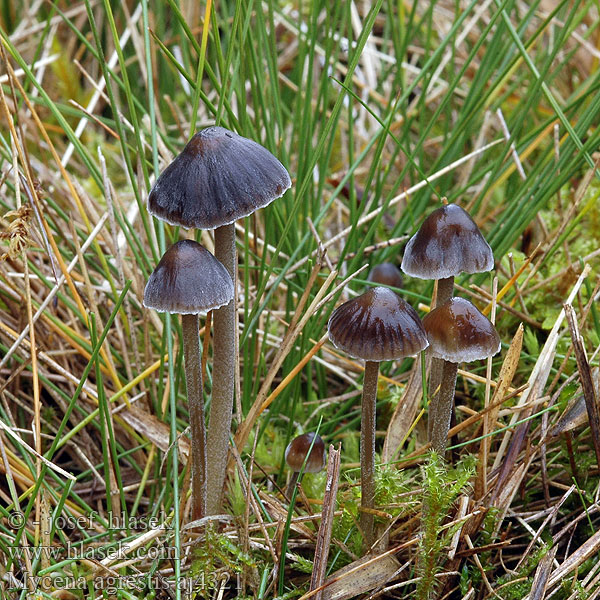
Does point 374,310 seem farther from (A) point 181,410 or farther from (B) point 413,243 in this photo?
(A) point 181,410

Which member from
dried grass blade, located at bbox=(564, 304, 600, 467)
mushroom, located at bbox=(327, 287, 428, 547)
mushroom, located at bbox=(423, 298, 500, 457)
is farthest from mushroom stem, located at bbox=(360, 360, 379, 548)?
dried grass blade, located at bbox=(564, 304, 600, 467)

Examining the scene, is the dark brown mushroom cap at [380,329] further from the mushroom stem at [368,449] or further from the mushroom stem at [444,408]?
the mushroom stem at [444,408]

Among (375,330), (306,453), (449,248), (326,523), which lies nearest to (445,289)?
(449,248)

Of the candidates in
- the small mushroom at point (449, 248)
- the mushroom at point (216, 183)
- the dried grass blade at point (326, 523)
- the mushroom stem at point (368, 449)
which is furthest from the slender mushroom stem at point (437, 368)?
the mushroom at point (216, 183)

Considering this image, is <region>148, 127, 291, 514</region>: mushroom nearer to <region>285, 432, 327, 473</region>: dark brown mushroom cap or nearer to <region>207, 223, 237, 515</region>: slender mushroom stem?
<region>207, 223, 237, 515</region>: slender mushroom stem

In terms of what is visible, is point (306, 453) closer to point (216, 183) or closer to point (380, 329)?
point (380, 329)

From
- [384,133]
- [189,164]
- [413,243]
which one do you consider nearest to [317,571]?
[413,243]
